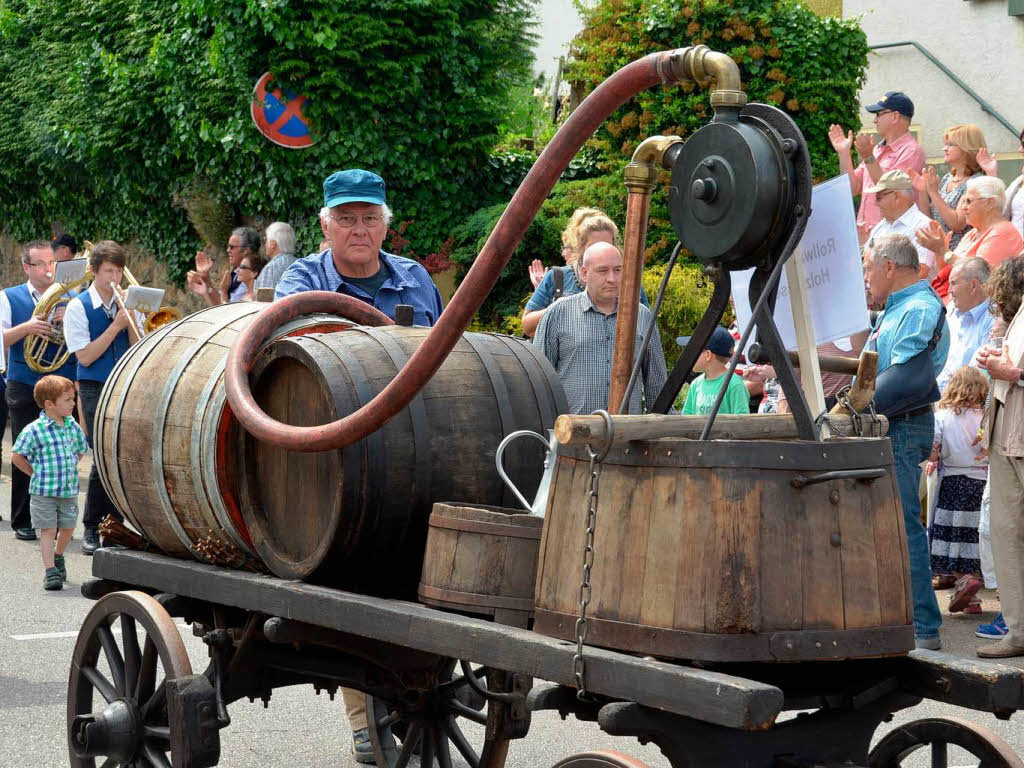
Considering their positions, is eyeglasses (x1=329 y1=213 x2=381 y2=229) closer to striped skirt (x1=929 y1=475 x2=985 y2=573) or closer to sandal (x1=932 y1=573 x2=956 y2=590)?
striped skirt (x1=929 y1=475 x2=985 y2=573)

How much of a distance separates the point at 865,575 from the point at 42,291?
9.61 metres

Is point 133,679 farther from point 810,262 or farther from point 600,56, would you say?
point 600,56

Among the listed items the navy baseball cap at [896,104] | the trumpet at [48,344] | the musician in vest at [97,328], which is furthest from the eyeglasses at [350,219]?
the navy baseball cap at [896,104]

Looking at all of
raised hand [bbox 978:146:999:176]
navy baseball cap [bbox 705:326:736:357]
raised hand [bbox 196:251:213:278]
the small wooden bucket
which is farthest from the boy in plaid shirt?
raised hand [bbox 978:146:999:176]

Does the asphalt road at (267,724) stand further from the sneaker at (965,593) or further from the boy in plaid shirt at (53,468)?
the boy in plaid shirt at (53,468)

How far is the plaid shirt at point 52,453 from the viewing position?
27.4 feet

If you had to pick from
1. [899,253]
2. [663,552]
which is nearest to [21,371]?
[899,253]

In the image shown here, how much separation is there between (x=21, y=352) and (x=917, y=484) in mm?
6921

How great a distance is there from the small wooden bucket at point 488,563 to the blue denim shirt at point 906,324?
11.5ft

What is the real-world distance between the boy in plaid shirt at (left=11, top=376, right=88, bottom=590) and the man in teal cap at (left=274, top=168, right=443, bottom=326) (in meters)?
4.13

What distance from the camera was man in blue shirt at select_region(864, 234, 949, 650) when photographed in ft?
20.4

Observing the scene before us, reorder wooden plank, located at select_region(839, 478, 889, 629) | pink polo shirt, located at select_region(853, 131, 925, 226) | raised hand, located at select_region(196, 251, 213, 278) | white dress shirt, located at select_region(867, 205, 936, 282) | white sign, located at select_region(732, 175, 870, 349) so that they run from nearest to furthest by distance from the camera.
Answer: wooden plank, located at select_region(839, 478, 889, 629) → white sign, located at select_region(732, 175, 870, 349) → white dress shirt, located at select_region(867, 205, 936, 282) → pink polo shirt, located at select_region(853, 131, 925, 226) → raised hand, located at select_region(196, 251, 213, 278)

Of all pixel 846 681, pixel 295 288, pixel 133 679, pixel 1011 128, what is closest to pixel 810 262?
pixel 846 681

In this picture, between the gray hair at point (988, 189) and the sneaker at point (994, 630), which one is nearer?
the sneaker at point (994, 630)
